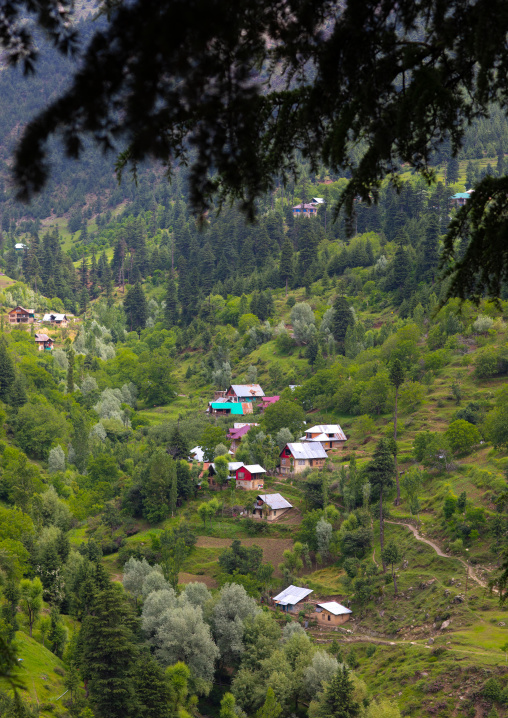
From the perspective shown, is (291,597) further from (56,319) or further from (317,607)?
(56,319)

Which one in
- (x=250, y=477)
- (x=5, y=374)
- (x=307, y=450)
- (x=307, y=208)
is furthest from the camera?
(x=307, y=208)

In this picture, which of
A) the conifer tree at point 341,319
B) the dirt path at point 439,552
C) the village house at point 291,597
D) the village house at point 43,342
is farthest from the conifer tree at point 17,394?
the dirt path at point 439,552

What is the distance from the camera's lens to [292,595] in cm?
4722

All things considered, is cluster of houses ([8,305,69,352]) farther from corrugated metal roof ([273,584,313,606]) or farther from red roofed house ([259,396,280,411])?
corrugated metal roof ([273,584,313,606])

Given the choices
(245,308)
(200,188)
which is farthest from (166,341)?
(200,188)

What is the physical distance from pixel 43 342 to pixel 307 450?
178 feet

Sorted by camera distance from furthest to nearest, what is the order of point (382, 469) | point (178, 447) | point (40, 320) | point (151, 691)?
point (40, 320)
point (178, 447)
point (382, 469)
point (151, 691)

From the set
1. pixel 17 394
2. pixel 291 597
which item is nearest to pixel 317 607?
pixel 291 597

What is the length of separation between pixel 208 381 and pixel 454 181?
219 feet

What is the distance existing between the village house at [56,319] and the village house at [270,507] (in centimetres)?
6733

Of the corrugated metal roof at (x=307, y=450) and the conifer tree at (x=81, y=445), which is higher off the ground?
the corrugated metal roof at (x=307, y=450)

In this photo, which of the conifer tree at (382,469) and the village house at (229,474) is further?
the village house at (229,474)

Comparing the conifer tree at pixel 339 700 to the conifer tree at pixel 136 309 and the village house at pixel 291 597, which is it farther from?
the conifer tree at pixel 136 309

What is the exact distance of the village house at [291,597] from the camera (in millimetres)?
46281
